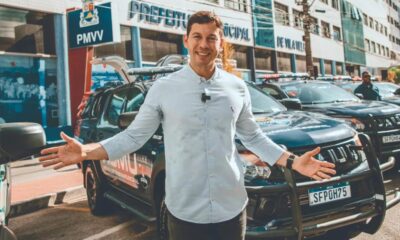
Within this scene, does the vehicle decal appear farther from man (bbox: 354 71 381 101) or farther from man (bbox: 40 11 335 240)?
man (bbox: 354 71 381 101)

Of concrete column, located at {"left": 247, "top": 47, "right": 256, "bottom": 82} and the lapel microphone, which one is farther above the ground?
concrete column, located at {"left": 247, "top": 47, "right": 256, "bottom": 82}

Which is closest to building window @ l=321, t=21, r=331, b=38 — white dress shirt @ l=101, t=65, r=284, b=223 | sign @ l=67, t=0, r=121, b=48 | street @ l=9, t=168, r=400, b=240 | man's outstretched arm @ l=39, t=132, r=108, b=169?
sign @ l=67, t=0, r=121, b=48

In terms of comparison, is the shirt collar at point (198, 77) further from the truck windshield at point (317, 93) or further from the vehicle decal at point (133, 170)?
the truck windshield at point (317, 93)

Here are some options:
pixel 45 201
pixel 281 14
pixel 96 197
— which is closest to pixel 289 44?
pixel 281 14

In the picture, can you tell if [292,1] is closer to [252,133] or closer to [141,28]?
[141,28]

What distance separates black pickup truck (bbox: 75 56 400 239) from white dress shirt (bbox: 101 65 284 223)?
1.00 meters

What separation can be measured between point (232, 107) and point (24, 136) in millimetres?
1013

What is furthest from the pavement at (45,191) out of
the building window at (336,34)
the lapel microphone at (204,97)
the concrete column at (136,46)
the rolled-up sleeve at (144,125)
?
the building window at (336,34)

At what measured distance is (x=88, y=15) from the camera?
12.5m

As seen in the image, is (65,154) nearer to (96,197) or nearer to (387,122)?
(96,197)

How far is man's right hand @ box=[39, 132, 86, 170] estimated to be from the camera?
181 cm

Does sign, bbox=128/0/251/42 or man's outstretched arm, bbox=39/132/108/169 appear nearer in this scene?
man's outstretched arm, bbox=39/132/108/169

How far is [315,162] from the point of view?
7.15 feet

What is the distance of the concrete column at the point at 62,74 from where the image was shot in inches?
516
